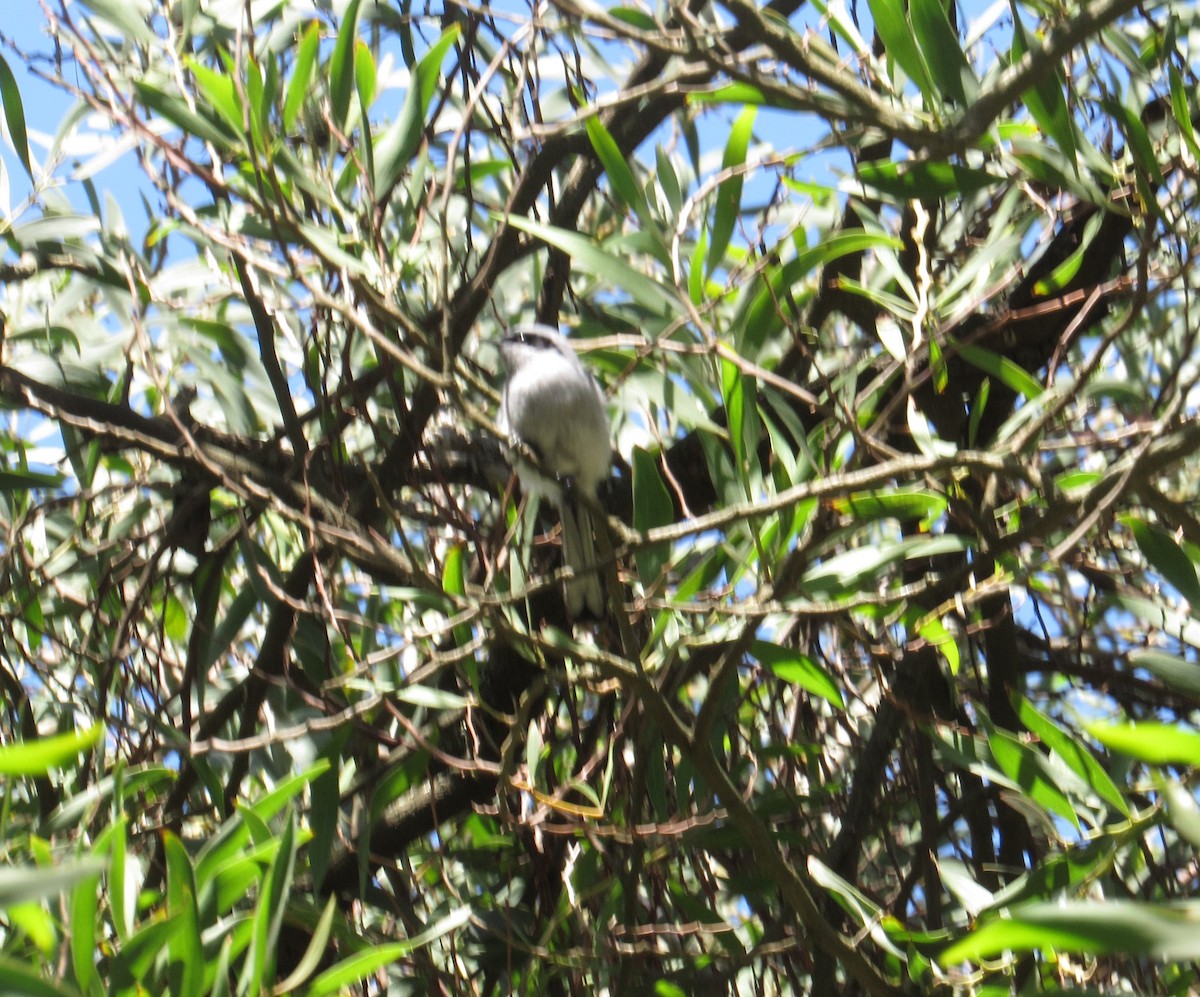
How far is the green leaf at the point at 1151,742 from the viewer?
968 millimetres

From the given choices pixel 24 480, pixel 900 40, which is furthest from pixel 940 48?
pixel 24 480

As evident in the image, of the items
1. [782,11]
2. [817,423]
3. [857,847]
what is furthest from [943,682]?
[782,11]

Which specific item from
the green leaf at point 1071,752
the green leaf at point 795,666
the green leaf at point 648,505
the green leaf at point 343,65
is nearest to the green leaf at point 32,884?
the green leaf at point 648,505

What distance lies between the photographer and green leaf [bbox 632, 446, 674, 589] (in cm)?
189

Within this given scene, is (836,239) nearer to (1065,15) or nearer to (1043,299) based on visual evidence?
(1065,15)

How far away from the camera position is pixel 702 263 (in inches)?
71.7

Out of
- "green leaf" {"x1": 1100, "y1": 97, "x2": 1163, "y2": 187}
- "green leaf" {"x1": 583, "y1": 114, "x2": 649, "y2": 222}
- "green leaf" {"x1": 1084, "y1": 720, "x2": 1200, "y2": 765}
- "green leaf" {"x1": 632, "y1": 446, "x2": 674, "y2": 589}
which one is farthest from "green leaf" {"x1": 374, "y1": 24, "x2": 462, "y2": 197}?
"green leaf" {"x1": 1084, "y1": 720, "x2": 1200, "y2": 765}

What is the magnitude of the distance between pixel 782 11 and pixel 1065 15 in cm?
99

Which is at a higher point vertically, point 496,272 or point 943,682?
point 496,272

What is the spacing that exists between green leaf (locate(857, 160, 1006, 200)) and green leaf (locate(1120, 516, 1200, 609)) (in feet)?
1.76

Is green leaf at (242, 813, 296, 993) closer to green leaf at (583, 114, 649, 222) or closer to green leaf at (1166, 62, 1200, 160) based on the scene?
green leaf at (583, 114, 649, 222)

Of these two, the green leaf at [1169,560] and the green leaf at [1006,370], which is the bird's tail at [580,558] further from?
the green leaf at [1169,560]

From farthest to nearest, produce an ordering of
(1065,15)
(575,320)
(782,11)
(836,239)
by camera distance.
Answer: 1. (575,320)
2. (782,11)
3. (836,239)
4. (1065,15)

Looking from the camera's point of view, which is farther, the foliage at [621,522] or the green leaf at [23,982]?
the foliage at [621,522]
